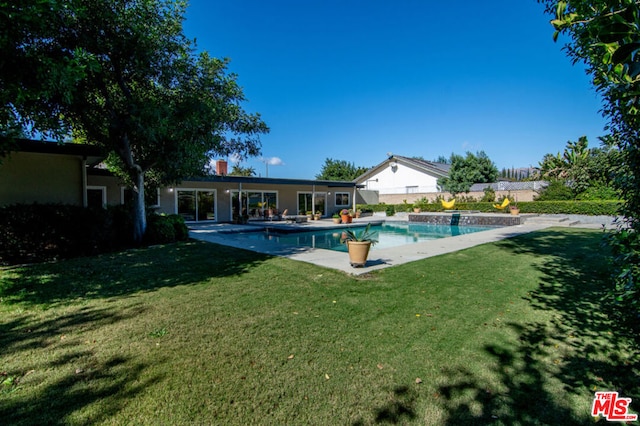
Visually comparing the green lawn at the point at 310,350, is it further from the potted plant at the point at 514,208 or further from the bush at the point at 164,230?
the potted plant at the point at 514,208

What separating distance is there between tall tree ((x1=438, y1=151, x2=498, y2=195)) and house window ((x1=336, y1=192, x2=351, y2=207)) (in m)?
9.04

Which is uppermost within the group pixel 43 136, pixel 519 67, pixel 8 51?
pixel 519 67

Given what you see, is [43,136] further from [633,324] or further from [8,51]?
[633,324]

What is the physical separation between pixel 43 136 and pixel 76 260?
3.22m

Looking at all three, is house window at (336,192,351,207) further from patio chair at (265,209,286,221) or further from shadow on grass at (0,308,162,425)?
shadow on grass at (0,308,162,425)

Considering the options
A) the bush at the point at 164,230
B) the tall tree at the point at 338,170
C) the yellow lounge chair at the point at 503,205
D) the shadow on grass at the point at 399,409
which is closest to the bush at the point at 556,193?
the yellow lounge chair at the point at 503,205

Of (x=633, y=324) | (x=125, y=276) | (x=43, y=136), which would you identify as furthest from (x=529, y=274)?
(x=43, y=136)

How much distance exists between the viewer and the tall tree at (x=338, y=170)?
45.5 m

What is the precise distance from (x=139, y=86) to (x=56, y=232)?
509 centimetres

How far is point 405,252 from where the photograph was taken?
8.53 m

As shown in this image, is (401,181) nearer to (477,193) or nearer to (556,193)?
(477,193)

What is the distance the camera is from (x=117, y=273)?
621cm

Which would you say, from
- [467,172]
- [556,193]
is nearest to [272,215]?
[467,172]

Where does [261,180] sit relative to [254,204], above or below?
above
